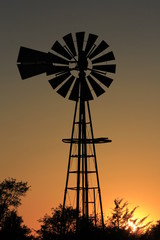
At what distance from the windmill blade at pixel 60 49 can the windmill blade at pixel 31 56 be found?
727mm

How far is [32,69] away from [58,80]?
66.8 inches

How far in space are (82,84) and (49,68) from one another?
2.27m

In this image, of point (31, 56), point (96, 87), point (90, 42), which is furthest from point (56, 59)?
point (96, 87)

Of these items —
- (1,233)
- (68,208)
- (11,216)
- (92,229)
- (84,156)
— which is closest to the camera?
(84,156)

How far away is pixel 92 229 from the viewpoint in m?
35.3

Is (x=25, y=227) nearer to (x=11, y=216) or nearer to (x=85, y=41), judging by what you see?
(x=11, y=216)

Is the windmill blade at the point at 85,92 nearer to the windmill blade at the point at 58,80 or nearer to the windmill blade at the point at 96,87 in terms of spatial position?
the windmill blade at the point at 96,87

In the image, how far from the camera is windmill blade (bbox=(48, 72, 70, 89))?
3341cm

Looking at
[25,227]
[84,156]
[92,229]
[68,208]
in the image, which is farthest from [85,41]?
[25,227]

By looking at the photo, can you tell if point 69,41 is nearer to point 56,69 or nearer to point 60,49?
point 60,49

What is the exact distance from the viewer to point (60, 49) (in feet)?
109

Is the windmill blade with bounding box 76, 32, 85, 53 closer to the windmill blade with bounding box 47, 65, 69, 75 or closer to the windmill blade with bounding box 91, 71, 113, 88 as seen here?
the windmill blade with bounding box 47, 65, 69, 75

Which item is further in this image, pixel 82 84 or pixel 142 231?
pixel 142 231

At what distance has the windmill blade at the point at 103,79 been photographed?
111ft
